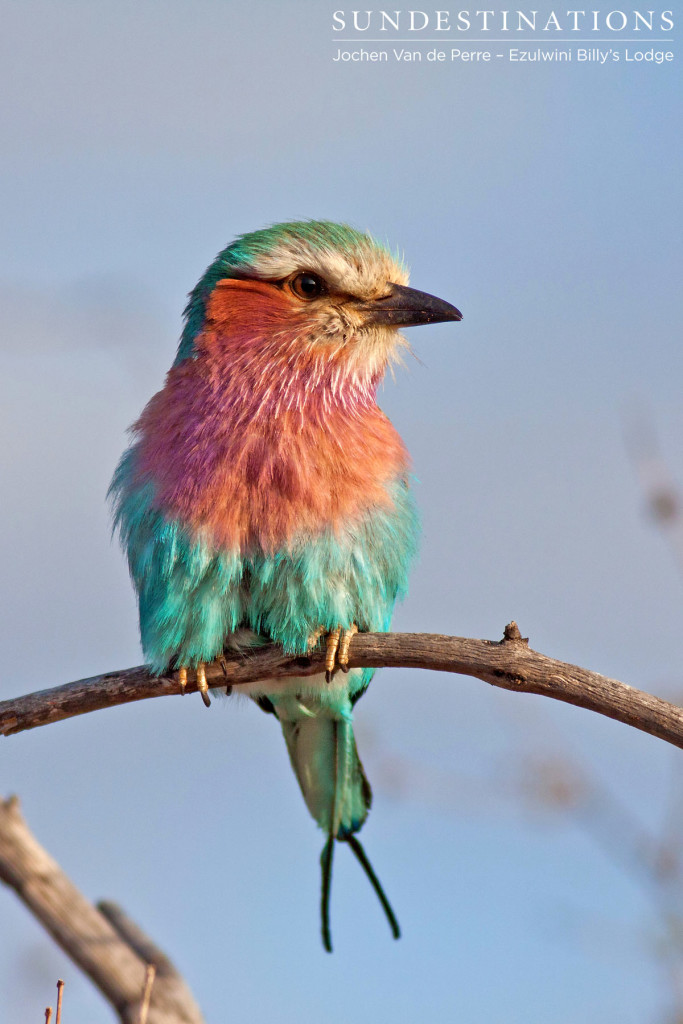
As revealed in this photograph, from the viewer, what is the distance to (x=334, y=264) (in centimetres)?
427

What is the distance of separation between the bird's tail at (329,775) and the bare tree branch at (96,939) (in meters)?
2.89

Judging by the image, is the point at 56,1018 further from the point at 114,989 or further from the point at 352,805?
the point at 352,805

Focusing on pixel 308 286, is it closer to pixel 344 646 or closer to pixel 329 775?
pixel 344 646

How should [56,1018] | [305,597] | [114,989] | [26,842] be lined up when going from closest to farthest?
1. [114,989]
2. [26,842]
3. [56,1018]
4. [305,597]

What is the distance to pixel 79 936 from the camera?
179 centimetres

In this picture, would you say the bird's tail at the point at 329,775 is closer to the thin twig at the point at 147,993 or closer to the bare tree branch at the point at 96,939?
the bare tree branch at the point at 96,939

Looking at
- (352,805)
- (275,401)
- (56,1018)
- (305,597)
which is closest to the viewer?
(56,1018)

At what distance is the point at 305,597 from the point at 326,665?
0.86ft

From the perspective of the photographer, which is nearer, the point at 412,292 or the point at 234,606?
the point at 234,606

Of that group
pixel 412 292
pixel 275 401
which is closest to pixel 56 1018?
pixel 275 401

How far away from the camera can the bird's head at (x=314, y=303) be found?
13.8 feet

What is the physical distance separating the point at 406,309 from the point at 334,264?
0.31 m

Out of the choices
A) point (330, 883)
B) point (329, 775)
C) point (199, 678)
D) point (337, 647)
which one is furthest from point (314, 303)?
point (330, 883)

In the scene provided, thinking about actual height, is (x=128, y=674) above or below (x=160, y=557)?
below
